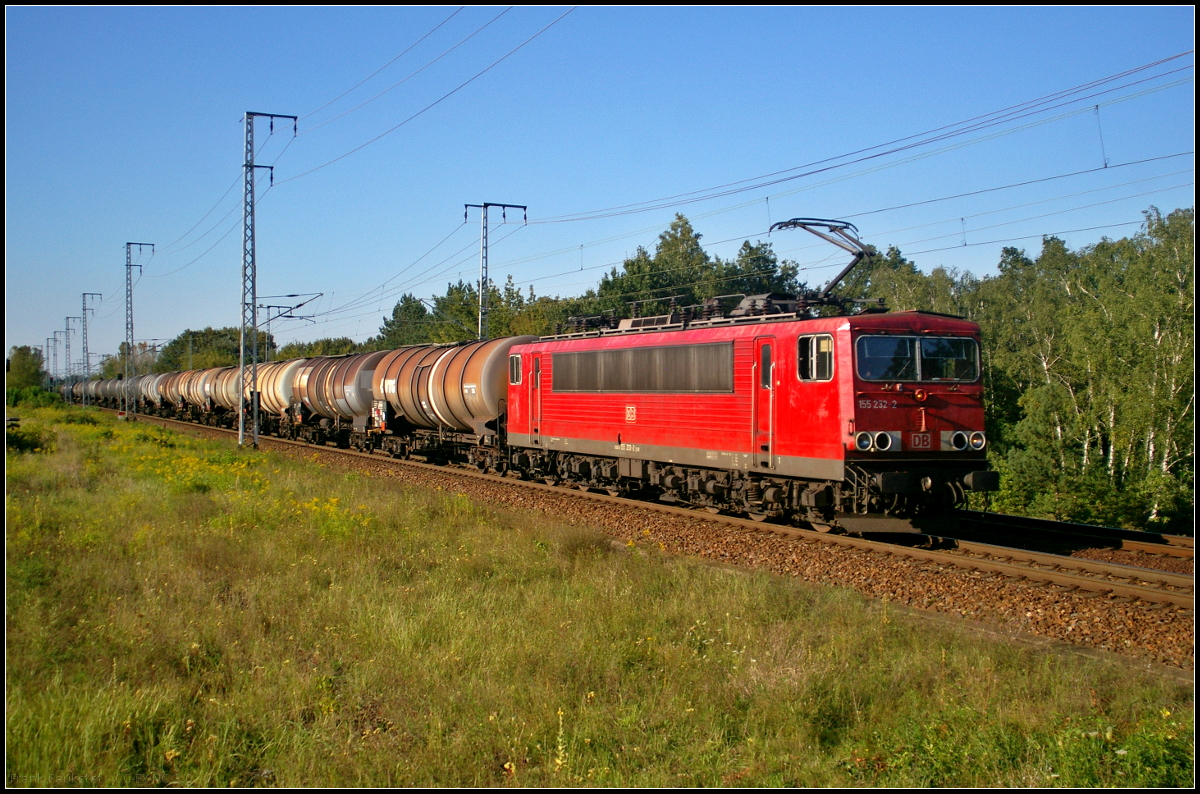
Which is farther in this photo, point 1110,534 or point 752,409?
point 752,409

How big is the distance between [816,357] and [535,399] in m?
8.66

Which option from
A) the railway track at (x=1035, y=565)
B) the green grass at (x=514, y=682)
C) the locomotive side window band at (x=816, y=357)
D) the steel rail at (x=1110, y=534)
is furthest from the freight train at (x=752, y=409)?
the green grass at (x=514, y=682)

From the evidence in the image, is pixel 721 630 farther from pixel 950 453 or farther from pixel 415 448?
pixel 415 448

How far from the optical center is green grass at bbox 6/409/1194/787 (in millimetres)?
5254

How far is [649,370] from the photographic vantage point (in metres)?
15.9

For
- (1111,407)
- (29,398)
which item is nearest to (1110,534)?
(1111,407)

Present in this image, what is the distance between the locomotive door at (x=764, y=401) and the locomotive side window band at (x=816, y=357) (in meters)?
0.56

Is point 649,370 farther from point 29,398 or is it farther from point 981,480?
point 29,398

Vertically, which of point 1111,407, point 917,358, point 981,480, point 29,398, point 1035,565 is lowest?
point 1035,565

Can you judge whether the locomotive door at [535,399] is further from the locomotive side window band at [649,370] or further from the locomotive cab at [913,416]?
the locomotive cab at [913,416]

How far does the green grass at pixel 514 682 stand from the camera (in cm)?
525

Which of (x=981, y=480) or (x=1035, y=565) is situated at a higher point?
(x=981, y=480)

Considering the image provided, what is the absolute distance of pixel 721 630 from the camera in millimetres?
7852

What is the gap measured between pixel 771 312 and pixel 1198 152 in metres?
7.79
